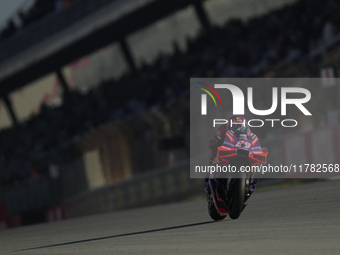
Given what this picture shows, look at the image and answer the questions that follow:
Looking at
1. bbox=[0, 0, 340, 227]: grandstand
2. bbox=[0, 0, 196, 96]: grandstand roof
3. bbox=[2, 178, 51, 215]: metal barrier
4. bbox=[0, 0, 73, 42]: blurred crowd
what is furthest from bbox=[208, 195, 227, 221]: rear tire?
bbox=[0, 0, 73, 42]: blurred crowd

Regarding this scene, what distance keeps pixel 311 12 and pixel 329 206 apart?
11820 millimetres

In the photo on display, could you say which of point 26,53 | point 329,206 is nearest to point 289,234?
point 329,206

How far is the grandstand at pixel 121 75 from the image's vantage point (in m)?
19.1

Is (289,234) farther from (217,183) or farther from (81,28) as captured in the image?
(81,28)

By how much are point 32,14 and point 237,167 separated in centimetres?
2347

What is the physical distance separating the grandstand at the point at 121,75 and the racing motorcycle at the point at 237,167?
320 inches

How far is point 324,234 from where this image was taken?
632 cm

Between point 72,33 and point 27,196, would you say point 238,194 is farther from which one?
point 72,33

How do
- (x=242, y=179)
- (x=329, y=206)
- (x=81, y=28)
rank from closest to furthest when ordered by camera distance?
(x=242, y=179) < (x=329, y=206) < (x=81, y=28)

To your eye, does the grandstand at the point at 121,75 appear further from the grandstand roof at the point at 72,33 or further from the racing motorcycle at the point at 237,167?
the racing motorcycle at the point at 237,167

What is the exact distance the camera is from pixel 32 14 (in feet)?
98.4
